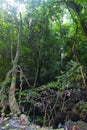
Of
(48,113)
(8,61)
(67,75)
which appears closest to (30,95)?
(48,113)

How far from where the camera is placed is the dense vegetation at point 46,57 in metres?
7.36

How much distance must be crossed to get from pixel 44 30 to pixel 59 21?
71cm

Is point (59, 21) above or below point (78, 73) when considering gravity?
above

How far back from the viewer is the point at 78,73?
310 inches

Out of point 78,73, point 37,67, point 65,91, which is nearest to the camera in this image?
point 65,91

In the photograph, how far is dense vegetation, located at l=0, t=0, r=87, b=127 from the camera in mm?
7355

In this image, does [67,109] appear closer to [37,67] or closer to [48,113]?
[48,113]

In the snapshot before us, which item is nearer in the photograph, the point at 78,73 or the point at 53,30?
the point at 78,73

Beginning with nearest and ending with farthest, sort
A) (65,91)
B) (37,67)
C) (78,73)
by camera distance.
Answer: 1. (65,91)
2. (78,73)
3. (37,67)

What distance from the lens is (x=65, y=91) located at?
738 cm

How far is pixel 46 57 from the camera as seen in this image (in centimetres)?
912

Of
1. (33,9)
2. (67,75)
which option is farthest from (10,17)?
(67,75)

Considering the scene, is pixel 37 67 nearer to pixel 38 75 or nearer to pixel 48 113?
pixel 38 75

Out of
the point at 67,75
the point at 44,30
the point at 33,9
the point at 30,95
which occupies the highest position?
the point at 33,9
